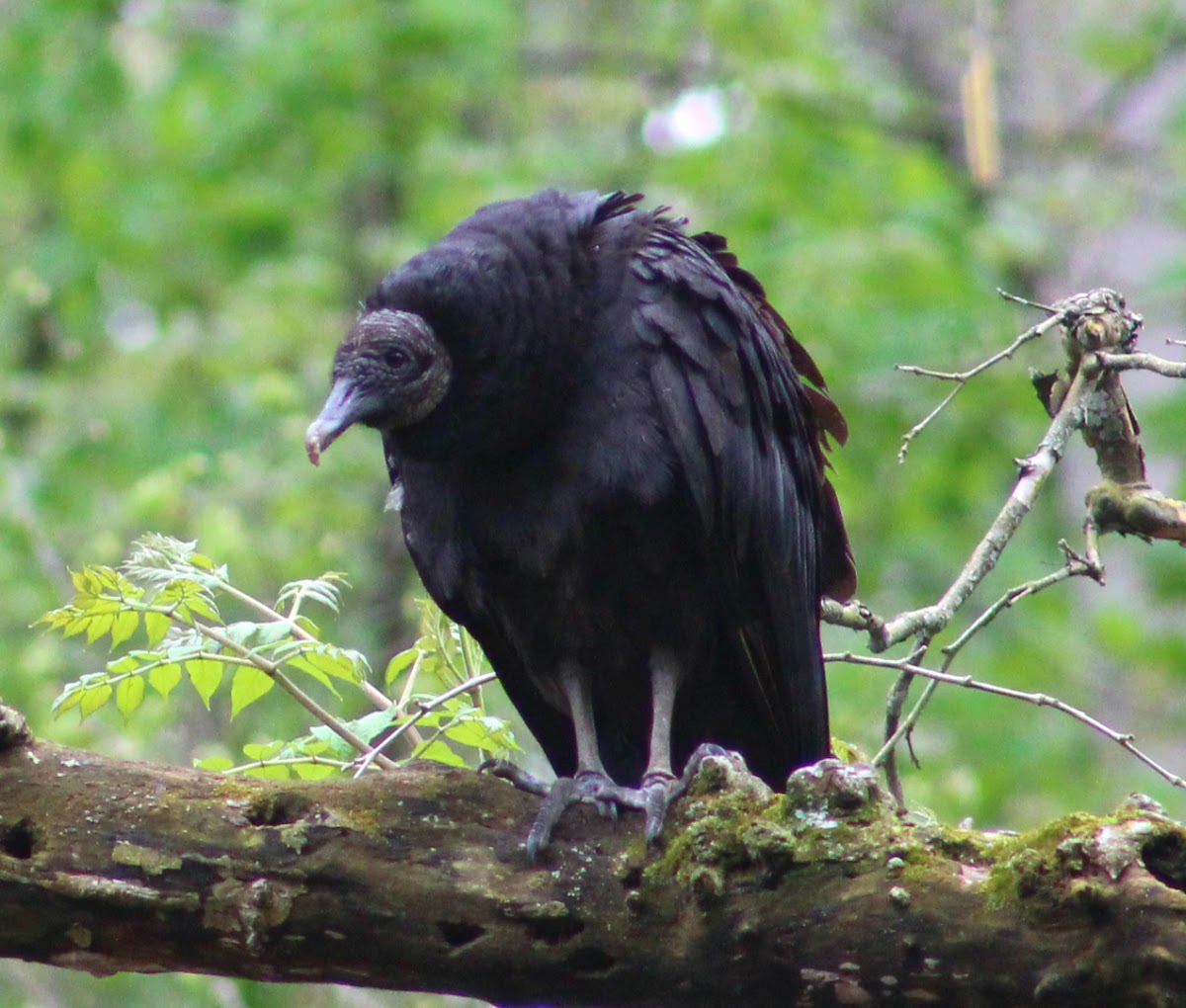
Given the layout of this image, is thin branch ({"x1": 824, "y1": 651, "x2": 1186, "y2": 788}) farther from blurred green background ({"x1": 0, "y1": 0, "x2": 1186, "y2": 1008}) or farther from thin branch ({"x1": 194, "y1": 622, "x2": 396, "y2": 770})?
blurred green background ({"x1": 0, "y1": 0, "x2": 1186, "y2": 1008})

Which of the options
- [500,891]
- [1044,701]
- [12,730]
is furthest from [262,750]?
[1044,701]

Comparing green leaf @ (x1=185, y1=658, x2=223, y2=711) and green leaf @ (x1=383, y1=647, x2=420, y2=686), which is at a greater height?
green leaf @ (x1=383, y1=647, x2=420, y2=686)

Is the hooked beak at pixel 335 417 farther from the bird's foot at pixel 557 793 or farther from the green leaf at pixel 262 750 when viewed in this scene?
the bird's foot at pixel 557 793

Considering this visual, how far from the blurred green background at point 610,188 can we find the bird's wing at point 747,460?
2940 millimetres

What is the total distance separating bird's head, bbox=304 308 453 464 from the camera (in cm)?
312

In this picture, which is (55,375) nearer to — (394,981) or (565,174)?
(565,174)

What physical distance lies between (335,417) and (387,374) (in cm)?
13

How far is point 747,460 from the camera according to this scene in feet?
10.9

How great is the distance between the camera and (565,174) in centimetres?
859

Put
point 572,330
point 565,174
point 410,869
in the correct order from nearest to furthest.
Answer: point 410,869 → point 572,330 → point 565,174

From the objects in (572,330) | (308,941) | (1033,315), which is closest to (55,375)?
(1033,315)

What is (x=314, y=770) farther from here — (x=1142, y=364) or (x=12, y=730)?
(x=1142, y=364)

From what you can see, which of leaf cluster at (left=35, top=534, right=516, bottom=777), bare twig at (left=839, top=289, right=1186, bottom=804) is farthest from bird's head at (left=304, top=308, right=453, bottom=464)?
bare twig at (left=839, top=289, right=1186, bottom=804)

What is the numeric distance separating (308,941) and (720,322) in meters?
1.57
